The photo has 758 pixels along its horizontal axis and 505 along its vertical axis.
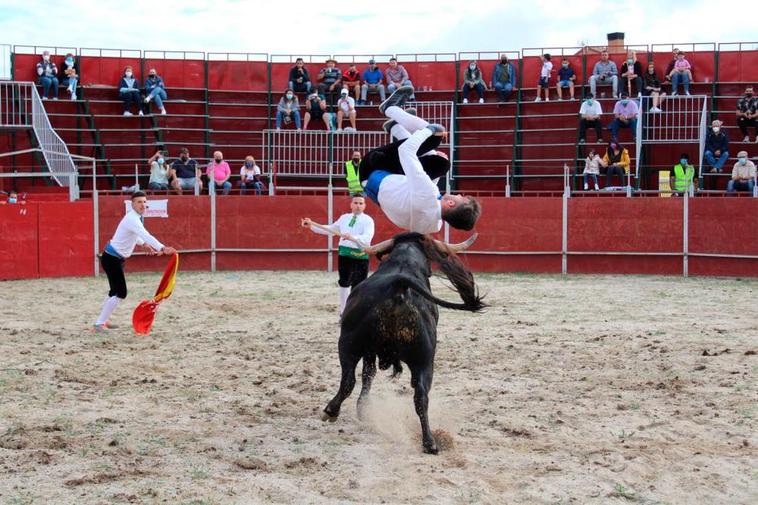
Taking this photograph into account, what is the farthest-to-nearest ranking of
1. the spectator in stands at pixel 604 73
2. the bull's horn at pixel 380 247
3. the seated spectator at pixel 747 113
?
the spectator in stands at pixel 604 73 < the seated spectator at pixel 747 113 < the bull's horn at pixel 380 247

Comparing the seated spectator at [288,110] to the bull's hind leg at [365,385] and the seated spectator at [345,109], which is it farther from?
the bull's hind leg at [365,385]

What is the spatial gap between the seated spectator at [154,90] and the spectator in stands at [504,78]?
8162mm

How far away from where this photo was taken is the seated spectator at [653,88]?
2156 centimetres

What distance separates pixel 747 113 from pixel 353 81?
930 cm

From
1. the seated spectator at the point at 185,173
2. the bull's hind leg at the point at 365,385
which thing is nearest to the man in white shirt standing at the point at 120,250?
the bull's hind leg at the point at 365,385

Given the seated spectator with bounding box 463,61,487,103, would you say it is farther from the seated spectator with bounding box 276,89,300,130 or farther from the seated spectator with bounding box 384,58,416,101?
the seated spectator with bounding box 276,89,300,130

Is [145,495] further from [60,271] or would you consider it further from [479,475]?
[60,271]

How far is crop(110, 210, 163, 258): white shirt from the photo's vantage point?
10555 millimetres

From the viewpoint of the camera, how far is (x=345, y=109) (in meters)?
→ 23.1

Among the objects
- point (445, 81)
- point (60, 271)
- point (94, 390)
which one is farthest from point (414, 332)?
point (445, 81)

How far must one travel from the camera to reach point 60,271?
16984 mm

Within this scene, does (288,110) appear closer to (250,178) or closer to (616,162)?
(250,178)

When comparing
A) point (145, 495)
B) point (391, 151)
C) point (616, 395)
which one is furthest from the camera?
point (616, 395)

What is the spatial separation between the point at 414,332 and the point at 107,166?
59.0 ft
